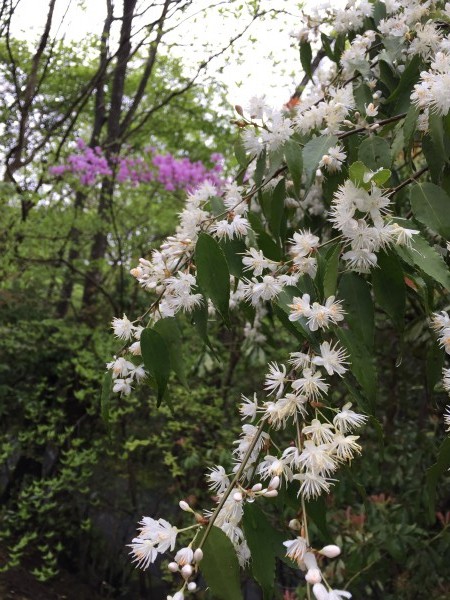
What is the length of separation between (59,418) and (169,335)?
7.94 feet

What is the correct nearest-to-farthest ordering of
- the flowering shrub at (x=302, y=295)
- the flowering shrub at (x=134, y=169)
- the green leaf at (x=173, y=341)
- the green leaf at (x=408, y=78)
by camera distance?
the flowering shrub at (x=302, y=295) → the green leaf at (x=173, y=341) → the green leaf at (x=408, y=78) → the flowering shrub at (x=134, y=169)

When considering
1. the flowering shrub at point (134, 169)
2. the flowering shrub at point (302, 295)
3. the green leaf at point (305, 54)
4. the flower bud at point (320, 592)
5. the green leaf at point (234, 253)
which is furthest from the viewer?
the flowering shrub at point (134, 169)

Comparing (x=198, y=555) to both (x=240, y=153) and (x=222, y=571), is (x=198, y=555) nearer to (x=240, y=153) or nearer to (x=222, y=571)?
(x=222, y=571)

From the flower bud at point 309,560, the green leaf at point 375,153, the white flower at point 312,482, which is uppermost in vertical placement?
the green leaf at point 375,153

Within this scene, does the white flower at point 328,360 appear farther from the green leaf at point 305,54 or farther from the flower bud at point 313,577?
the green leaf at point 305,54

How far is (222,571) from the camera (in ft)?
1.85

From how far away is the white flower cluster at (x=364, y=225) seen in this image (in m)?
0.72

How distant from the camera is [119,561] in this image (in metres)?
3.17

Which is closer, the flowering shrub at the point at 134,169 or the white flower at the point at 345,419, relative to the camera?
the white flower at the point at 345,419

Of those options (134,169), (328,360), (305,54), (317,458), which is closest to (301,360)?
(328,360)

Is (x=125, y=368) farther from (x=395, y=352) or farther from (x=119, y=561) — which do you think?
(x=119, y=561)

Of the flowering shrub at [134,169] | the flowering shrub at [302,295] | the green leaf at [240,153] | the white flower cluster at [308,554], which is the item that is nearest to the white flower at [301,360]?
the flowering shrub at [302,295]

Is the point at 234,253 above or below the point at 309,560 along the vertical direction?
above

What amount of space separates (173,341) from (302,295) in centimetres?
20
